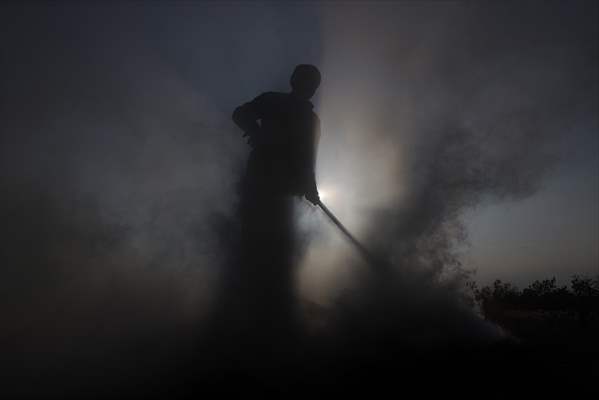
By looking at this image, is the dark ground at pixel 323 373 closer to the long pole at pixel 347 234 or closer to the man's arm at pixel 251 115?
the long pole at pixel 347 234

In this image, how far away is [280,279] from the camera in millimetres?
3268

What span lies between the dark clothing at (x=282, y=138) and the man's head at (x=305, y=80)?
0.10 m

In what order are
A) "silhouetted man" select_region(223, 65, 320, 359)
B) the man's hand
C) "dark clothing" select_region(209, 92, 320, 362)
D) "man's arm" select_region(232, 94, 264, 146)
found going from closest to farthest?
"dark clothing" select_region(209, 92, 320, 362) → "silhouetted man" select_region(223, 65, 320, 359) → "man's arm" select_region(232, 94, 264, 146) → the man's hand

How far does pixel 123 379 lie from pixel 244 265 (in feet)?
4.89

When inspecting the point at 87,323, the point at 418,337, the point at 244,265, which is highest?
the point at 244,265

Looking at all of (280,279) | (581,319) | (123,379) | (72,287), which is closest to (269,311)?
A: (280,279)

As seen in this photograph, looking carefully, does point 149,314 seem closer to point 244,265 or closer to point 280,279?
point 244,265

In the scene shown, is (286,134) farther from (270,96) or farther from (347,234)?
(347,234)

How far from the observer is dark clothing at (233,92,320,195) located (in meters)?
3.52

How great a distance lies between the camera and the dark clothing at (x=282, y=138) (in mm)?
3523

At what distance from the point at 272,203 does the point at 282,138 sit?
82cm

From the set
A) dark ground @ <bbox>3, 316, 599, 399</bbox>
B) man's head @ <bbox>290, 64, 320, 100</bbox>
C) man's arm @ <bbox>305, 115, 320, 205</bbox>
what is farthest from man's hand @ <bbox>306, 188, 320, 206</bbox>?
dark ground @ <bbox>3, 316, 599, 399</bbox>

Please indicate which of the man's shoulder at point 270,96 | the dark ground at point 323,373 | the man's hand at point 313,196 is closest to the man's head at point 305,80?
the man's shoulder at point 270,96

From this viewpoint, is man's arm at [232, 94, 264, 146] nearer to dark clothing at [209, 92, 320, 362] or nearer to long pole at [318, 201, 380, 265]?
dark clothing at [209, 92, 320, 362]
